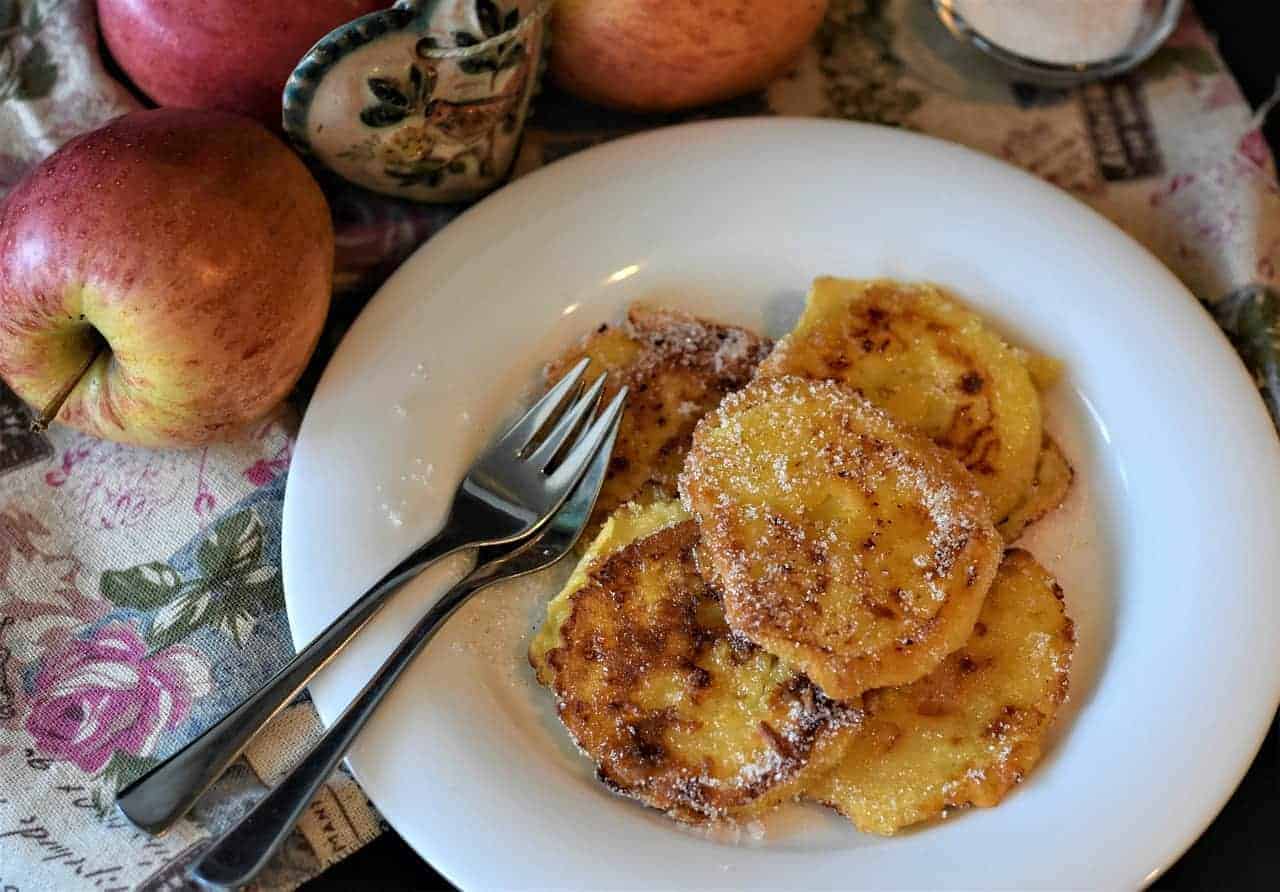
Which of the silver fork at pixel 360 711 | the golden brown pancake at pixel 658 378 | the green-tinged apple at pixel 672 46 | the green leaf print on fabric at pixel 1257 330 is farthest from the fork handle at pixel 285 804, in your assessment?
the green leaf print on fabric at pixel 1257 330

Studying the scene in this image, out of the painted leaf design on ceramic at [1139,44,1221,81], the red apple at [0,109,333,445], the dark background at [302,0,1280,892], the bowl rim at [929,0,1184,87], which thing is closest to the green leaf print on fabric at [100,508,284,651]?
the red apple at [0,109,333,445]

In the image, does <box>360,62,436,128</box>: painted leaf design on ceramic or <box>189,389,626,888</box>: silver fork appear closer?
<box>189,389,626,888</box>: silver fork

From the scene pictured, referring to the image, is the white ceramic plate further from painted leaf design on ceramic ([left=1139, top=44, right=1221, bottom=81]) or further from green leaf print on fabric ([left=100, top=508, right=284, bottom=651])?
painted leaf design on ceramic ([left=1139, top=44, right=1221, bottom=81])

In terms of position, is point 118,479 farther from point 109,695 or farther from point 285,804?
point 285,804

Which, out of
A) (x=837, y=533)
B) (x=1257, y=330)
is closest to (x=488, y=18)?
(x=837, y=533)

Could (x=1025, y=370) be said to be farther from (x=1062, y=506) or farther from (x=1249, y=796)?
(x=1249, y=796)
